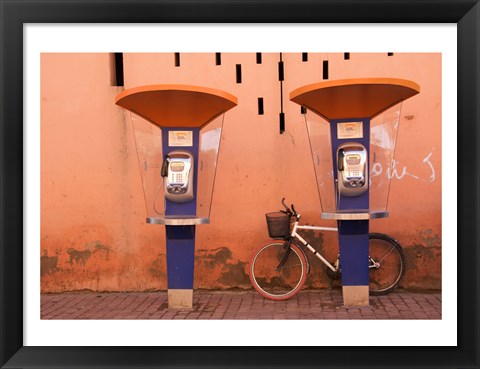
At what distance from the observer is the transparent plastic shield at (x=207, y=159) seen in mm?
5809

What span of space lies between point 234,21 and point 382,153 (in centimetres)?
301

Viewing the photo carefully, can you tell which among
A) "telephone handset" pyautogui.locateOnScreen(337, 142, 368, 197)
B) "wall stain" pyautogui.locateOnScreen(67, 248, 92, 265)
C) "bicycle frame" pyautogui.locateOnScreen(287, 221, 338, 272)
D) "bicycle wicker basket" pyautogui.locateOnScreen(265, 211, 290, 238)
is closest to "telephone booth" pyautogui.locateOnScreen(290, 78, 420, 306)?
"telephone handset" pyautogui.locateOnScreen(337, 142, 368, 197)

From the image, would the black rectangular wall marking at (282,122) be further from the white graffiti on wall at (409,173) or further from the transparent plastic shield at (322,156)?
the white graffiti on wall at (409,173)

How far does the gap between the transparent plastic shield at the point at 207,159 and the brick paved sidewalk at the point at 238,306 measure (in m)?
0.98

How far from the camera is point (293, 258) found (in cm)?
620

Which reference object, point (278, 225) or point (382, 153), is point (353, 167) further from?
point (278, 225)

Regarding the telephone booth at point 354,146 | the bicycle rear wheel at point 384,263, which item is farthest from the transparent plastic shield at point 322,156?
the bicycle rear wheel at point 384,263

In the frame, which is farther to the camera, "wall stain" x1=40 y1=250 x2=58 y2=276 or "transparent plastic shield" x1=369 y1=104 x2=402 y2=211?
"wall stain" x1=40 y1=250 x2=58 y2=276

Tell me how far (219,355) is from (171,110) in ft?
8.75

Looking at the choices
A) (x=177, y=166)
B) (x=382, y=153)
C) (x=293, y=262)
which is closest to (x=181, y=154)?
(x=177, y=166)

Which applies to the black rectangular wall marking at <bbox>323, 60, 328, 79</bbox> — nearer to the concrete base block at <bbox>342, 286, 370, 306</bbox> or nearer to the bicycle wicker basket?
the bicycle wicker basket

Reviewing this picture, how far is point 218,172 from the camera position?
6418 millimetres

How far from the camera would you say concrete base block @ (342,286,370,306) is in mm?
5582

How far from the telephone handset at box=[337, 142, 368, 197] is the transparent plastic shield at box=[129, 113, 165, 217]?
1.84 metres
